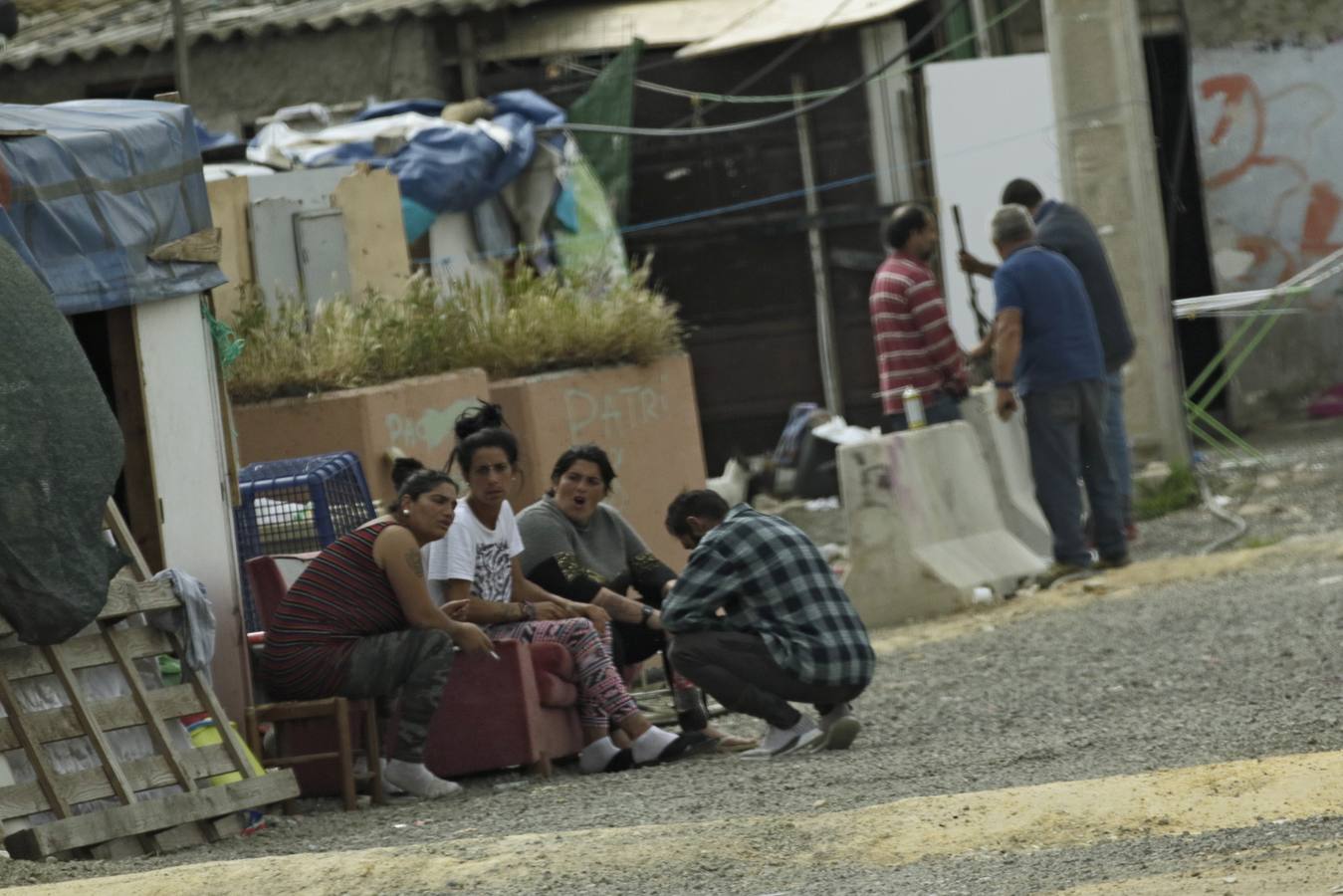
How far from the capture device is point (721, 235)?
755 inches

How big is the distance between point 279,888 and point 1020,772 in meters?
2.47

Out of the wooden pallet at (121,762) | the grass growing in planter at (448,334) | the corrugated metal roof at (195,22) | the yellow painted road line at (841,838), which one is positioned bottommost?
the yellow painted road line at (841,838)

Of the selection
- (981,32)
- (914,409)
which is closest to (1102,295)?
(914,409)

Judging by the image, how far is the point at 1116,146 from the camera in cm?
1507

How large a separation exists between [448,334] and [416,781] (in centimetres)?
400

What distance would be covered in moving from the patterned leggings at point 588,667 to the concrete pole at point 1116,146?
7.40 meters

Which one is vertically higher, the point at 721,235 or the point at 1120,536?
the point at 721,235

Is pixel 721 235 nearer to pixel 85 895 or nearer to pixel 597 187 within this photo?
pixel 597 187

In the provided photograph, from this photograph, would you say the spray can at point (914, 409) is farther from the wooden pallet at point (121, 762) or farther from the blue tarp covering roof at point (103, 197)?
the wooden pallet at point (121, 762)

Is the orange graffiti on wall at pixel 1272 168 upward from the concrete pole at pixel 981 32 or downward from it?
downward

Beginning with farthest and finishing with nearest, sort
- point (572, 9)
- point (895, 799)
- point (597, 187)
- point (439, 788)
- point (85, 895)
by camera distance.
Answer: point (572, 9) < point (597, 187) < point (439, 788) < point (895, 799) < point (85, 895)

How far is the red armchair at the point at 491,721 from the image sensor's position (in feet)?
27.4

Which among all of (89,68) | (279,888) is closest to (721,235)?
(89,68)

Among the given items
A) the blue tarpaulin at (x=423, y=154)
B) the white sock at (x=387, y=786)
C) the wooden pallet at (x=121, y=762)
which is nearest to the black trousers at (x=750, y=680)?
the white sock at (x=387, y=786)
